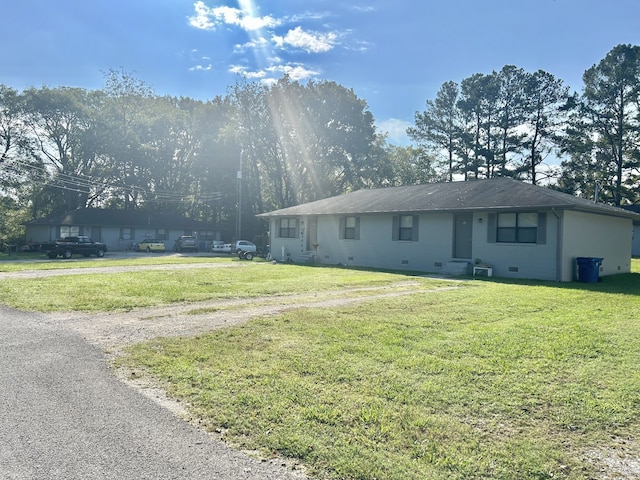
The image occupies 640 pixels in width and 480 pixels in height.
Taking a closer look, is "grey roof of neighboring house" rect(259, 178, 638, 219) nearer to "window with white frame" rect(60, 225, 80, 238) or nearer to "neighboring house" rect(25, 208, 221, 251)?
"neighboring house" rect(25, 208, 221, 251)

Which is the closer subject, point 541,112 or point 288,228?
point 288,228

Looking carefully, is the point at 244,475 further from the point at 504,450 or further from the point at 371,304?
the point at 371,304

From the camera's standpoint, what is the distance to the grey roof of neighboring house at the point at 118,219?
3872 cm

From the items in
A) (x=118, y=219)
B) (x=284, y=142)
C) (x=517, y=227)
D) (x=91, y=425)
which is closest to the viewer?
(x=91, y=425)

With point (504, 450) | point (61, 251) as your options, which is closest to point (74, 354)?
point (504, 450)

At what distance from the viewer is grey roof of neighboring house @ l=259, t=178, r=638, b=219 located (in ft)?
54.5

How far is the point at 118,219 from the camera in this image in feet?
138

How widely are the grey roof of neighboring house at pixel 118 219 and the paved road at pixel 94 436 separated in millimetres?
38194

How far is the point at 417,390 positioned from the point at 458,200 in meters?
16.4

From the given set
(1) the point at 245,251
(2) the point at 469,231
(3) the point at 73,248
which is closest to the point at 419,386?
(2) the point at 469,231

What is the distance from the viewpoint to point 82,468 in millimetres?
2971

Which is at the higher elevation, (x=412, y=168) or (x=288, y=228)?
(x=412, y=168)

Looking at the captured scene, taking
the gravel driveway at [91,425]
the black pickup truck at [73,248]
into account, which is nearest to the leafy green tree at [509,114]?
the black pickup truck at [73,248]

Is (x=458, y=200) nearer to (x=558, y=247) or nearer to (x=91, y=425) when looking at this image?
(x=558, y=247)
